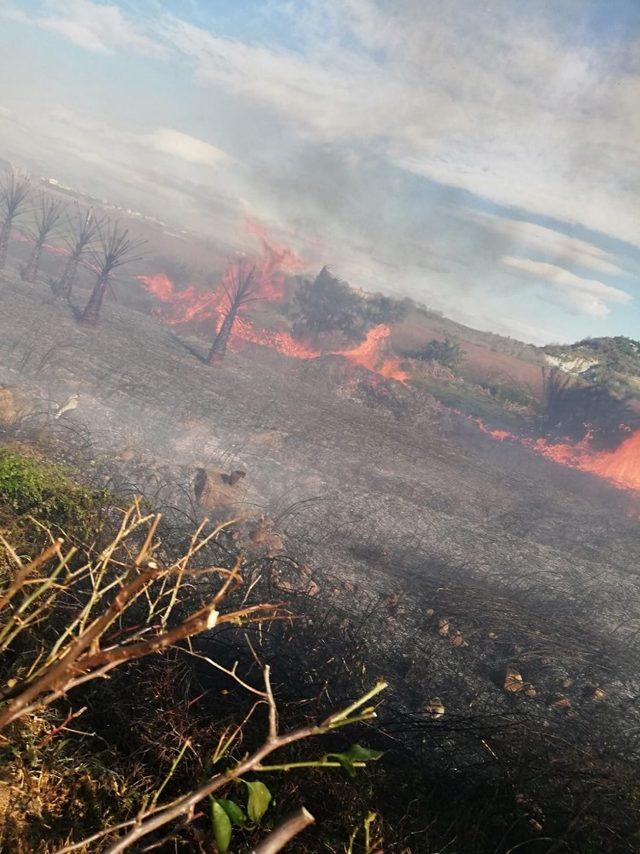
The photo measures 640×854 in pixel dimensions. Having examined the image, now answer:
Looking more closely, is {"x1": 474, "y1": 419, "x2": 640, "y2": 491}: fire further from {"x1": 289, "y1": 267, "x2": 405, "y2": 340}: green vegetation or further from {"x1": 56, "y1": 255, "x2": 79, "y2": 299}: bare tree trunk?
{"x1": 56, "y1": 255, "x2": 79, "y2": 299}: bare tree trunk

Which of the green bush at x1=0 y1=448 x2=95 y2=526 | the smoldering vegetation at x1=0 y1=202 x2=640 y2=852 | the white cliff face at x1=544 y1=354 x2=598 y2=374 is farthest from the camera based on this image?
the white cliff face at x1=544 y1=354 x2=598 y2=374

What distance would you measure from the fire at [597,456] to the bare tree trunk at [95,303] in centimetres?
1874

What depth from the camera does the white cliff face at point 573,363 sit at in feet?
126

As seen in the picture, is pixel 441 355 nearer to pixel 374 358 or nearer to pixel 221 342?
pixel 374 358

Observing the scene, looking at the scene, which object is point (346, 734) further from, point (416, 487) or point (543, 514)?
point (543, 514)

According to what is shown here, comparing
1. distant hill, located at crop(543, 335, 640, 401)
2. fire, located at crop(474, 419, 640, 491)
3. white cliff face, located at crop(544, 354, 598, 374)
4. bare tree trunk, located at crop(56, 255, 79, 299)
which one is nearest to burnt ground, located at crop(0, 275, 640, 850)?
bare tree trunk, located at crop(56, 255, 79, 299)

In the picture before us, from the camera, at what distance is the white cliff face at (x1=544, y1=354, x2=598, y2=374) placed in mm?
38472

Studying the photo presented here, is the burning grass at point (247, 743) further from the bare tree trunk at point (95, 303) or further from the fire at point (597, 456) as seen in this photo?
the fire at point (597, 456)

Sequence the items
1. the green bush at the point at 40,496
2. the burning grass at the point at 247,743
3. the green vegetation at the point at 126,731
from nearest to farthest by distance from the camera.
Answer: the green vegetation at the point at 126,731 → the burning grass at the point at 247,743 → the green bush at the point at 40,496

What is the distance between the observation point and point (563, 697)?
6441mm

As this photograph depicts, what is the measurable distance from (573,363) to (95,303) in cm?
3623

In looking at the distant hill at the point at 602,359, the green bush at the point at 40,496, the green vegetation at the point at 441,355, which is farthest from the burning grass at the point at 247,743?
the distant hill at the point at 602,359

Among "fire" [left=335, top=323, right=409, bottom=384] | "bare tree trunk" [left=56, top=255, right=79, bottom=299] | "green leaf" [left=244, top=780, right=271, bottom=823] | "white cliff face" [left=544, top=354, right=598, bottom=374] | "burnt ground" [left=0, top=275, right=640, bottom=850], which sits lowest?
"burnt ground" [left=0, top=275, right=640, bottom=850]

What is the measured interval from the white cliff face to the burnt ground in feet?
62.1
